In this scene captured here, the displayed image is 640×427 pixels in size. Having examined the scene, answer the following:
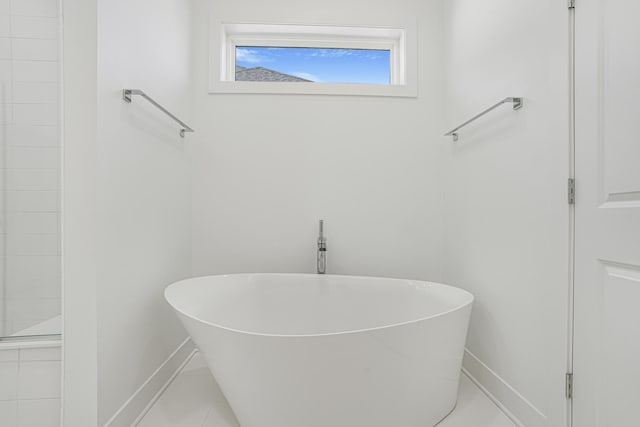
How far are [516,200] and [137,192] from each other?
1687mm

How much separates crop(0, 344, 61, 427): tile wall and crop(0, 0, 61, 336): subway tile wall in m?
0.17

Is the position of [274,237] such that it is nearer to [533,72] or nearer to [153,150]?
[153,150]

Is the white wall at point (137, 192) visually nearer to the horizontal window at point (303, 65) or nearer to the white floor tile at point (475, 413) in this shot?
the horizontal window at point (303, 65)

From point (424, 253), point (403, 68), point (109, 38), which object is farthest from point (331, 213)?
point (109, 38)

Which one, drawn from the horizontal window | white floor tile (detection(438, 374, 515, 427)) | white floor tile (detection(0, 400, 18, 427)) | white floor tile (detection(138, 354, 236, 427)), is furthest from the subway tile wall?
white floor tile (detection(438, 374, 515, 427))

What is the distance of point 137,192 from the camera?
1595mm

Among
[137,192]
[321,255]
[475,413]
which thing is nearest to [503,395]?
[475,413]

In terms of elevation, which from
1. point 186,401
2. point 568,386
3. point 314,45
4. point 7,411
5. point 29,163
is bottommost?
point 186,401

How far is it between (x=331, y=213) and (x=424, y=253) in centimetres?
69

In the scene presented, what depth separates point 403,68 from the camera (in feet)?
8.18

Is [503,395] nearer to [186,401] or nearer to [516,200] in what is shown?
[516,200]

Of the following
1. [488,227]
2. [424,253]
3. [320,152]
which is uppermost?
[320,152]

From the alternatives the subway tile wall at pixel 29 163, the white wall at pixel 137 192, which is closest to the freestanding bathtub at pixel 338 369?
the white wall at pixel 137 192

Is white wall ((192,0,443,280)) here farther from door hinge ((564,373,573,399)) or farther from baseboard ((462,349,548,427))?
door hinge ((564,373,573,399))
